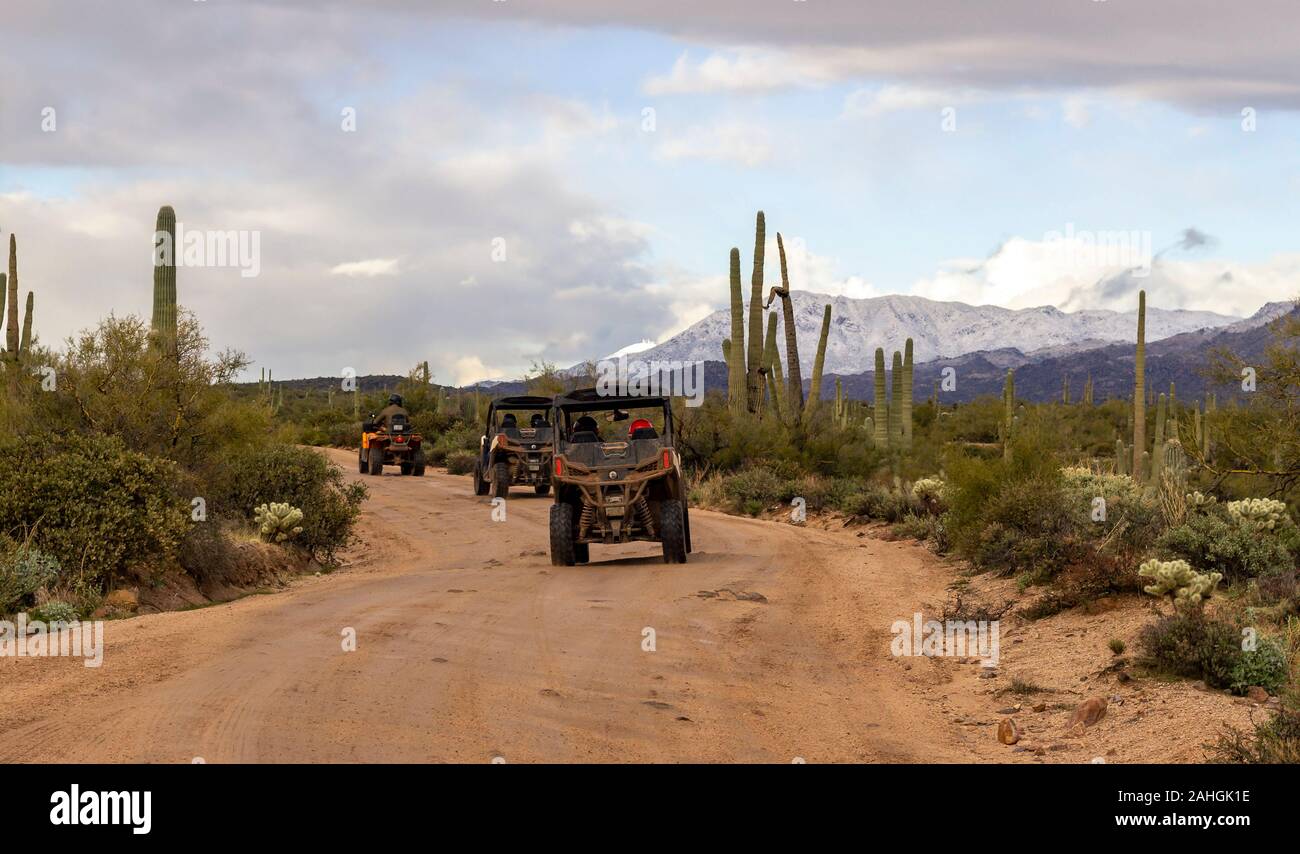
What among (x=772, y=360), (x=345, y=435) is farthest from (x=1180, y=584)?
(x=345, y=435)

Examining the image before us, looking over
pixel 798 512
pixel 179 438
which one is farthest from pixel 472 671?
pixel 798 512

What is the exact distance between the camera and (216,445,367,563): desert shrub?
19266 millimetres

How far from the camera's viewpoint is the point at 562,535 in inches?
664

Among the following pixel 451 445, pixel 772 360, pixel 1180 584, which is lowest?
pixel 1180 584

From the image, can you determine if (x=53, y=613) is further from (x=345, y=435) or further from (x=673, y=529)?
(x=345, y=435)

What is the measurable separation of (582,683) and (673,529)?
7.72m

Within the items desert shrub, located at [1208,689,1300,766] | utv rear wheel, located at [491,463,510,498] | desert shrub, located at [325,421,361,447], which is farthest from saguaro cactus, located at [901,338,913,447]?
desert shrub, located at [1208,689,1300,766]

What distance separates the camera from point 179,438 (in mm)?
17578

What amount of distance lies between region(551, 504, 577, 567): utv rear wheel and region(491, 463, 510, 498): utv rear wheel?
12.2 meters

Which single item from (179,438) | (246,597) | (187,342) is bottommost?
(246,597)

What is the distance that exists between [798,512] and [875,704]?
16.1 m

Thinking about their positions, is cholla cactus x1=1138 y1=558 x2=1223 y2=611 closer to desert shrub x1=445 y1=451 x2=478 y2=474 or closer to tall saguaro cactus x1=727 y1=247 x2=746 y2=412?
tall saguaro cactus x1=727 y1=247 x2=746 y2=412

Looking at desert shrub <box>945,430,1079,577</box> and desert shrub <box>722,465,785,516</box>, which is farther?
desert shrub <box>722,465,785,516</box>
